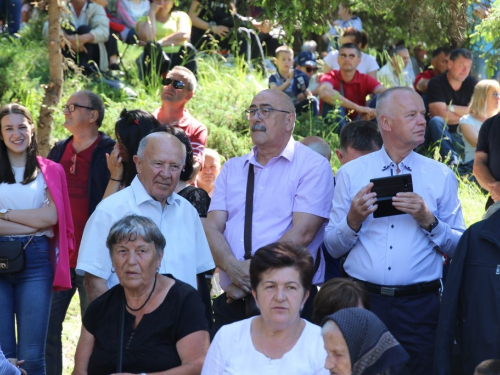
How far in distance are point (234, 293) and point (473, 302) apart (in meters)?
1.54

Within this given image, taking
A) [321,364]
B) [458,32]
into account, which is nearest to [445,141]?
[458,32]

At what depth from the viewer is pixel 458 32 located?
6902 millimetres

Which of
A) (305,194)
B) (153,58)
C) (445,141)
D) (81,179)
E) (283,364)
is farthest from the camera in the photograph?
(153,58)

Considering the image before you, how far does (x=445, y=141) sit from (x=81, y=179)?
5505 mm

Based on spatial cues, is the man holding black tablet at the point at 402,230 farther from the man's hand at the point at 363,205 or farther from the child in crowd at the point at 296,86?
the child in crowd at the point at 296,86

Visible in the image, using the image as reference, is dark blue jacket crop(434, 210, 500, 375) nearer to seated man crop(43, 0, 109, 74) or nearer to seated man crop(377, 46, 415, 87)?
seated man crop(377, 46, 415, 87)

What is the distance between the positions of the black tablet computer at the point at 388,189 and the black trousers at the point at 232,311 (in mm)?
840

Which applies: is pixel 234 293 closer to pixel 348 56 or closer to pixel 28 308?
pixel 28 308

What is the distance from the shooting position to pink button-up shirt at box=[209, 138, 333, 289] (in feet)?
18.9

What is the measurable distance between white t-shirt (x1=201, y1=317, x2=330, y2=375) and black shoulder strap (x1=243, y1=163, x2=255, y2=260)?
3.55ft

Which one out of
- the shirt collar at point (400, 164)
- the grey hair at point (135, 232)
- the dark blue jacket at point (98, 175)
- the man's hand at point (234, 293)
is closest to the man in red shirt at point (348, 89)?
the dark blue jacket at point (98, 175)

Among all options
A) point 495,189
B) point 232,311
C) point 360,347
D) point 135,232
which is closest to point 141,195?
point 135,232

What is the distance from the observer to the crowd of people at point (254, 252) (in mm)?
4637

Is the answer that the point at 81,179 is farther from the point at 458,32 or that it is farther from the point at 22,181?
the point at 458,32
